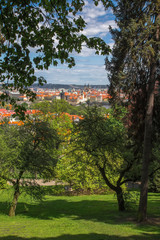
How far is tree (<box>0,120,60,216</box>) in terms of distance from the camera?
49.0 feet

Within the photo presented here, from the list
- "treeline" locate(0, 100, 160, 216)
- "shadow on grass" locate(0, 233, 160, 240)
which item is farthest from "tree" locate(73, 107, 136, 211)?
"shadow on grass" locate(0, 233, 160, 240)

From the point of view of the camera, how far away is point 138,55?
10.6 m

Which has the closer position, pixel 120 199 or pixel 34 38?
pixel 34 38

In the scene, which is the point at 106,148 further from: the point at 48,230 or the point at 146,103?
the point at 48,230

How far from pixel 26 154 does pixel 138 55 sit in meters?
8.51

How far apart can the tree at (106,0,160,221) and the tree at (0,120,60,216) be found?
19.5 feet

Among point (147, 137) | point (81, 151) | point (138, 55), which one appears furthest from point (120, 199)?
point (138, 55)

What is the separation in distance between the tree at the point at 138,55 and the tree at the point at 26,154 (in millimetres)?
5958

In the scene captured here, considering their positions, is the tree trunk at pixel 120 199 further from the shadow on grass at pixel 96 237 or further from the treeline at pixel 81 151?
the shadow on grass at pixel 96 237

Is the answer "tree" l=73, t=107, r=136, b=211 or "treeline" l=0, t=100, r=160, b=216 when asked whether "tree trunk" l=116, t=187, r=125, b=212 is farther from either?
"tree" l=73, t=107, r=136, b=211

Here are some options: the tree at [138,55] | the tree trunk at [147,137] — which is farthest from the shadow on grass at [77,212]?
the tree at [138,55]

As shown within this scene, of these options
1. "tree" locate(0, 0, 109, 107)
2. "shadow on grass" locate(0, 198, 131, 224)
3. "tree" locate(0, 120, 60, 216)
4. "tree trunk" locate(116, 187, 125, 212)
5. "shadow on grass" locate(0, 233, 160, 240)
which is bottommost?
"shadow on grass" locate(0, 198, 131, 224)

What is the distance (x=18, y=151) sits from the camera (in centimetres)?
1530

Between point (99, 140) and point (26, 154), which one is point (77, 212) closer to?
point (26, 154)
